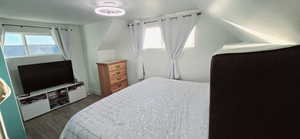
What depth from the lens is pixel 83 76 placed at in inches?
146

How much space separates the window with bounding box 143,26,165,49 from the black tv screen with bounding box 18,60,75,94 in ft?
6.95

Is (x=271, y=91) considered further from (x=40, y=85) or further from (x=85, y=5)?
(x=40, y=85)

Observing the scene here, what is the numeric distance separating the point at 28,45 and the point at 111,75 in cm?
193

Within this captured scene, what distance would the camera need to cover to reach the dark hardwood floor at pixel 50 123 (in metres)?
2.00

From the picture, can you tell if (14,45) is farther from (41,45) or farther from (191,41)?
(191,41)

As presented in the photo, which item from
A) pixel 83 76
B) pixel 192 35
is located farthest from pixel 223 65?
pixel 83 76

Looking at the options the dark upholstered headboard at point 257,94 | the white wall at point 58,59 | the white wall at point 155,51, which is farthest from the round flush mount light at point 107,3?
the white wall at point 58,59

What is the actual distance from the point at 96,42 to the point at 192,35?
2.52 m

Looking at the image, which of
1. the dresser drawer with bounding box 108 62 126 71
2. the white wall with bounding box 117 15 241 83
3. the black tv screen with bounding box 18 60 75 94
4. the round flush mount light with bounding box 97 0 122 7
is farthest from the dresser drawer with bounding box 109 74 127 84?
the round flush mount light with bounding box 97 0 122 7

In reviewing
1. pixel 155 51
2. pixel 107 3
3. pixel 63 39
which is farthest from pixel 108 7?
pixel 63 39

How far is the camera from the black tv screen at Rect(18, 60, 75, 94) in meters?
2.47

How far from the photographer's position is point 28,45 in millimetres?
2684

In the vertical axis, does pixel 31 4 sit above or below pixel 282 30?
above

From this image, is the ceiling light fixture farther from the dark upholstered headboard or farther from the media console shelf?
the media console shelf
